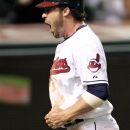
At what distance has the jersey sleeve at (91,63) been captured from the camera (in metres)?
→ 4.49

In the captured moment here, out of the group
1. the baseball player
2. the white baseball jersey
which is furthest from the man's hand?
the white baseball jersey

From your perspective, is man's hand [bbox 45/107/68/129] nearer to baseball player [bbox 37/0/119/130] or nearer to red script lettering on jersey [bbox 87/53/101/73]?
baseball player [bbox 37/0/119/130]

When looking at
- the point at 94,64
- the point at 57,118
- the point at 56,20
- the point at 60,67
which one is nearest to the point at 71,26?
the point at 56,20

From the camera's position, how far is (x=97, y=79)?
14.8 ft

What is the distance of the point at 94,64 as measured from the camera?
449 cm

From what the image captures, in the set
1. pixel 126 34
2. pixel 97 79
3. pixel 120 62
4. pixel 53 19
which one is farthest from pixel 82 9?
pixel 126 34

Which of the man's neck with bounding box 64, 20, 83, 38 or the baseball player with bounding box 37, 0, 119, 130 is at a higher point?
A: the man's neck with bounding box 64, 20, 83, 38

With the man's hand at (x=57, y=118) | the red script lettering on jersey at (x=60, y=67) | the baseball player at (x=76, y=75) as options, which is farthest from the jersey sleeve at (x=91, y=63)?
the man's hand at (x=57, y=118)

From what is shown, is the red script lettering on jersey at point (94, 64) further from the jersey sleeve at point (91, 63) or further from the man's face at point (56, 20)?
the man's face at point (56, 20)

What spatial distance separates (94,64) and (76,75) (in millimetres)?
215

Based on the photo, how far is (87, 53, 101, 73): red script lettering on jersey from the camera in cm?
448

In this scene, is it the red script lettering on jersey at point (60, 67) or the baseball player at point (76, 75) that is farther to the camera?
the red script lettering on jersey at point (60, 67)

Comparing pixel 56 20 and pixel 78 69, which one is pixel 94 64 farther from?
pixel 56 20

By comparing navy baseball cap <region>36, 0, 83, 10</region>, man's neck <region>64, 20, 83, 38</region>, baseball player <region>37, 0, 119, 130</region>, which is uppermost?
navy baseball cap <region>36, 0, 83, 10</region>
